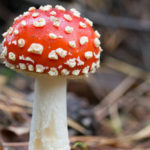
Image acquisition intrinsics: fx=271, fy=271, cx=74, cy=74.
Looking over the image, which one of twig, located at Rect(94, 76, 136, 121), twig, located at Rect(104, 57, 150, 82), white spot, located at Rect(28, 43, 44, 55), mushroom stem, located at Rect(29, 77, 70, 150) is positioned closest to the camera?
white spot, located at Rect(28, 43, 44, 55)

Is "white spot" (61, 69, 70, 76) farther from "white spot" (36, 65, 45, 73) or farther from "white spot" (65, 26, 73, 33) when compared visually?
"white spot" (65, 26, 73, 33)

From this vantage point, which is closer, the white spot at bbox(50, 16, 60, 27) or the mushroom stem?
the white spot at bbox(50, 16, 60, 27)

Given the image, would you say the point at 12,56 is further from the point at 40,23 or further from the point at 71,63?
the point at 71,63

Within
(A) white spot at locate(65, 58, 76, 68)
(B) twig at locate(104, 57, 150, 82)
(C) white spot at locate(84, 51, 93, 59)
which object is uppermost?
(B) twig at locate(104, 57, 150, 82)

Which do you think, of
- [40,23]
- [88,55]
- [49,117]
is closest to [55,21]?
[40,23]

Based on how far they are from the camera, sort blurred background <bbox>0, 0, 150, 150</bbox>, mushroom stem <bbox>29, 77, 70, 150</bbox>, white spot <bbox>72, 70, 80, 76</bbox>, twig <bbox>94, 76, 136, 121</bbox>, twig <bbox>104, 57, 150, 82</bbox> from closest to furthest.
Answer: white spot <bbox>72, 70, 80, 76</bbox>
mushroom stem <bbox>29, 77, 70, 150</bbox>
blurred background <bbox>0, 0, 150, 150</bbox>
twig <bbox>94, 76, 136, 121</bbox>
twig <bbox>104, 57, 150, 82</bbox>

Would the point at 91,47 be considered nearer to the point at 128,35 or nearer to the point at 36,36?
the point at 36,36

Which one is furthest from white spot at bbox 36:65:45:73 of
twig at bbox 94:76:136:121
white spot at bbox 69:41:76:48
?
twig at bbox 94:76:136:121

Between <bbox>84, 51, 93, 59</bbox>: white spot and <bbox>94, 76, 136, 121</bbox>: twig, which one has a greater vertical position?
<bbox>94, 76, 136, 121</bbox>: twig
